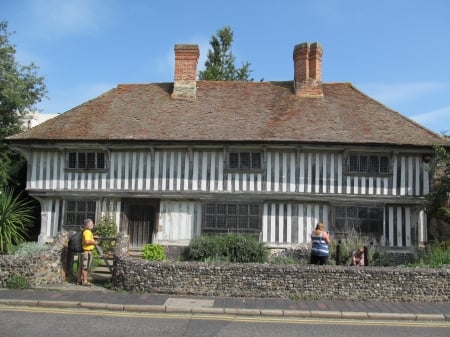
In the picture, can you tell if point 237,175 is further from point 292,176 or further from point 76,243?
point 76,243

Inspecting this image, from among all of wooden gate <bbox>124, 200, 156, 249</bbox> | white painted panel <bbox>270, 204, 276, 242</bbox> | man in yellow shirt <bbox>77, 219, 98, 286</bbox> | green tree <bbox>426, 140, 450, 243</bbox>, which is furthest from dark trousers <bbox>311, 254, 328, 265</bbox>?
wooden gate <bbox>124, 200, 156, 249</bbox>

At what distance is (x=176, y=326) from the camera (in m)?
7.50

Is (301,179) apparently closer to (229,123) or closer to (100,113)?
(229,123)

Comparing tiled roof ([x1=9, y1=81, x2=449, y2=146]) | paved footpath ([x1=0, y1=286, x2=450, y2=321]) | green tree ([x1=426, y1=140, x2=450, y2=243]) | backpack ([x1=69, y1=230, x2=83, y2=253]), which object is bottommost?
paved footpath ([x1=0, y1=286, x2=450, y2=321])

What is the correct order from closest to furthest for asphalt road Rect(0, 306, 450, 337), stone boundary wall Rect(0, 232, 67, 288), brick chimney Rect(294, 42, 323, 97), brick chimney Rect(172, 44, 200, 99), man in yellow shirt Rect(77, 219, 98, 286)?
asphalt road Rect(0, 306, 450, 337) < stone boundary wall Rect(0, 232, 67, 288) < man in yellow shirt Rect(77, 219, 98, 286) < brick chimney Rect(294, 42, 323, 97) < brick chimney Rect(172, 44, 200, 99)

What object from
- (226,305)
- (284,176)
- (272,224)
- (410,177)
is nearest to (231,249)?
(272,224)

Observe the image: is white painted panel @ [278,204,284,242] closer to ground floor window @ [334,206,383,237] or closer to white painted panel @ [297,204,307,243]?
white painted panel @ [297,204,307,243]

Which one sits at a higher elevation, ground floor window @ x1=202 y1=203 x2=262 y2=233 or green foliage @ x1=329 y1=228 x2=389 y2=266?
ground floor window @ x1=202 y1=203 x2=262 y2=233

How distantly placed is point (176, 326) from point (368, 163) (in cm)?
994

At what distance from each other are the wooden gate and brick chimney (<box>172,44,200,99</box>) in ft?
16.0

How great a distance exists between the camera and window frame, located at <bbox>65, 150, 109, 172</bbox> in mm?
15656

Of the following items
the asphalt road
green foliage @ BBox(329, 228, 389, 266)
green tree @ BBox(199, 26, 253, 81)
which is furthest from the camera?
green tree @ BBox(199, 26, 253, 81)

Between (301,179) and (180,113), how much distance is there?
5.24 meters

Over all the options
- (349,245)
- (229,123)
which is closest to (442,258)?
(349,245)
